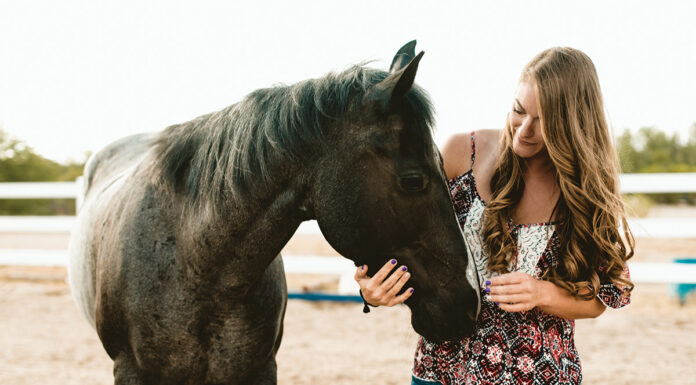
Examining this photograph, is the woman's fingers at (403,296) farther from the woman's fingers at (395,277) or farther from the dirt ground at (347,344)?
the dirt ground at (347,344)

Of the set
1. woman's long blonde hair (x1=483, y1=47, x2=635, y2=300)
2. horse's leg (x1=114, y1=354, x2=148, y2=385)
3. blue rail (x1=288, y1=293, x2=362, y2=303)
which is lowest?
blue rail (x1=288, y1=293, x2=362, y2=303)

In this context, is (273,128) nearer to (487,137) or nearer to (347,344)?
(487,137)

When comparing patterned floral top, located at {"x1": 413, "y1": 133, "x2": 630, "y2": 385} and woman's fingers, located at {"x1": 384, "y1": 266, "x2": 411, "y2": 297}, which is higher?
woman's fingers, located at {"x1": 384, "y1": 266, "x2": 411, "y2": 297}

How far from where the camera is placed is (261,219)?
5.19 feet

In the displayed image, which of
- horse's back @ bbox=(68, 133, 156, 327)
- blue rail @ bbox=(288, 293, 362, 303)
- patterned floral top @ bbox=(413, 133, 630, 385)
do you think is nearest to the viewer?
patterned floral top @ bbox=(413, 133, 630, 385)

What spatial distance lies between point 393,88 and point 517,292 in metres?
0.77

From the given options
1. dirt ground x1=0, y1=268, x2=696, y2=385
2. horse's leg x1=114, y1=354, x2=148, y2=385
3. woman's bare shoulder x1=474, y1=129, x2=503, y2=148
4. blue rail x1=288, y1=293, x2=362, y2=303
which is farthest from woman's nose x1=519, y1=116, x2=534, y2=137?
blue rail x1=288, y1=293, x2=362, y2=303

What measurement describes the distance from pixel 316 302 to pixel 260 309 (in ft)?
14.4

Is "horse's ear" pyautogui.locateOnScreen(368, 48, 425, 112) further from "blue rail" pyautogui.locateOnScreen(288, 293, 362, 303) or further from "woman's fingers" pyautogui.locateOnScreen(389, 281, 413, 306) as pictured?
"blue rail" pyautogui.locateOnScreen(288, 293, 362, 303)

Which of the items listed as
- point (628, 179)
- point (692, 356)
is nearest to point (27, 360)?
point (692, 356)

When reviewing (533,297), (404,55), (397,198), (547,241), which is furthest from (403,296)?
(404,55)

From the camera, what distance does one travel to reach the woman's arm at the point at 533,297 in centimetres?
155

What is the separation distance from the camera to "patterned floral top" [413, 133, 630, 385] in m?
1.64

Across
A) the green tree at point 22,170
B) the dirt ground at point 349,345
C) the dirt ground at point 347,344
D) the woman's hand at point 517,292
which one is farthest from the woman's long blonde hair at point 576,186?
the green tree at point 22,170
